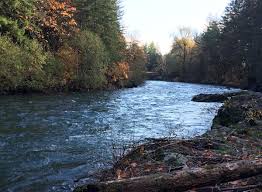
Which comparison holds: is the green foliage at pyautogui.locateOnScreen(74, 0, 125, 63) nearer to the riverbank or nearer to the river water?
the river water

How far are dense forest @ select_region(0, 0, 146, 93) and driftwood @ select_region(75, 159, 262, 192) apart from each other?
1071 inches

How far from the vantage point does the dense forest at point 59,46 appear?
33.7 meters

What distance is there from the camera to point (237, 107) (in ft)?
61.5

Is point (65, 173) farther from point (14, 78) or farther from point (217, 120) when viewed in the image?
point (14, 78)

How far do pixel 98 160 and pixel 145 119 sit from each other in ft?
30.3

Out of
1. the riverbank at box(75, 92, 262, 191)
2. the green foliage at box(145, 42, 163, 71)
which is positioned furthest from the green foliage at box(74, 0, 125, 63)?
the green foliage at box(145, 42, 163, 71)

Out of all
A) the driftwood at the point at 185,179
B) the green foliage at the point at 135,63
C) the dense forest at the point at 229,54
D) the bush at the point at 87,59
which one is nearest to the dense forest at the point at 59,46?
the bush at the point at 87,59

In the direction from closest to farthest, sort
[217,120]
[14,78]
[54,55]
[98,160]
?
[98,160], [217,120], [14,78], [54,55]

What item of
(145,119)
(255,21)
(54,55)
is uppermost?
(255,21)

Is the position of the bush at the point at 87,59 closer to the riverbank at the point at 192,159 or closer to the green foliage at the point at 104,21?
the green foliage at the point at 104,21

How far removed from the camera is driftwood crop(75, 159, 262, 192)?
613cm

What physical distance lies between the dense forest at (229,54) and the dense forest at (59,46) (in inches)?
700

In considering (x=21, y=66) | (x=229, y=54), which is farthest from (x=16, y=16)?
(x=229, y=54)

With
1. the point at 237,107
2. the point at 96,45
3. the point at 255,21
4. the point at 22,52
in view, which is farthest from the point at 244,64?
the point at 237,107
